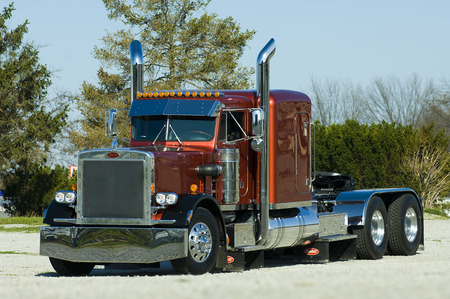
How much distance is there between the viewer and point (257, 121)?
12.9 metres

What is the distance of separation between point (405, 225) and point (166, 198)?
7493 millimetres

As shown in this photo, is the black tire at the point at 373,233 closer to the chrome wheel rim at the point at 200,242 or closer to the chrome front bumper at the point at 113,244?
the chrome wheel rim at the point at 200,242

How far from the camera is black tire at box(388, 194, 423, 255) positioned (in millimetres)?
17047

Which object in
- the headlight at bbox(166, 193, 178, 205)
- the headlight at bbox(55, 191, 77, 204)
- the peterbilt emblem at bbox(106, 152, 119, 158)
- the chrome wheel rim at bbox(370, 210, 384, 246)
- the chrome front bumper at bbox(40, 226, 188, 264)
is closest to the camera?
the chrome front bumper at bbox(40, 226, 188, 264)

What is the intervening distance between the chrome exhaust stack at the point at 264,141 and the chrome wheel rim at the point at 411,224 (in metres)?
5.14

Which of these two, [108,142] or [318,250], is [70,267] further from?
[108,142]

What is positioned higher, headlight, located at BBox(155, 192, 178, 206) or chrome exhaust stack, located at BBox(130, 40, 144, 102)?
chrome exhaust stack, located at BBox(130, 40, 144, 102)

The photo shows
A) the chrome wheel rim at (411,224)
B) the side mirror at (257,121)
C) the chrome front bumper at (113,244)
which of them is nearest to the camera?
the chrome front bumper at (113,244)

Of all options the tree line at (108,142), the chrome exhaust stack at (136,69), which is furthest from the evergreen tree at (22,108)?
the chrome exhaust stack at (136,69)

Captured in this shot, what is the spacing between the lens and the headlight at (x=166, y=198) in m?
11.6

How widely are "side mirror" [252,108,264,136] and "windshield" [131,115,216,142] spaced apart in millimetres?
662

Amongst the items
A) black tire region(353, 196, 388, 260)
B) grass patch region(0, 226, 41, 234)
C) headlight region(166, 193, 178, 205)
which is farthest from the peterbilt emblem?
grass patch region(0, 226, 41, 234)

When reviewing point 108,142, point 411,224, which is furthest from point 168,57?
point 411,224

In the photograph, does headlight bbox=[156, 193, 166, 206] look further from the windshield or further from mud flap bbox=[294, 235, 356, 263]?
mud flap bbox=[294, 235, 356, 263]
